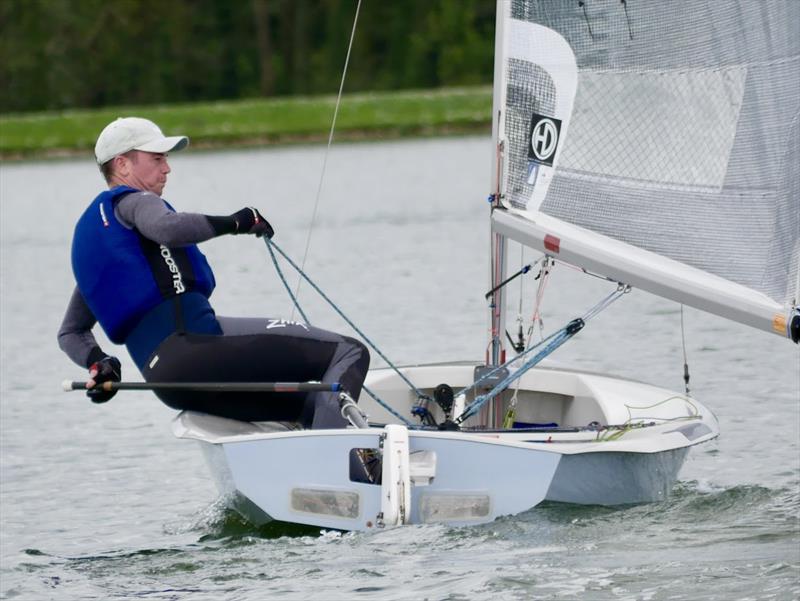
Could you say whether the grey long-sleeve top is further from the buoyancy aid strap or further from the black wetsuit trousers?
the black wetsuit trousers

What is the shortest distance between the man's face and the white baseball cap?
4 cm

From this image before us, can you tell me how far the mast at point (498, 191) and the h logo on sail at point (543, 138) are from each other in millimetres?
115

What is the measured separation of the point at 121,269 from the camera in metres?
6.03

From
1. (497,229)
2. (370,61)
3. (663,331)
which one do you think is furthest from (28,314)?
(370,61)

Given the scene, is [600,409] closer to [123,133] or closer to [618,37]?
[618,37]

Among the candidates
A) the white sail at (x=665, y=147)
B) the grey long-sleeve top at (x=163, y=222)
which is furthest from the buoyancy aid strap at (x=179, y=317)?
the white sail at (x=665, y=147)

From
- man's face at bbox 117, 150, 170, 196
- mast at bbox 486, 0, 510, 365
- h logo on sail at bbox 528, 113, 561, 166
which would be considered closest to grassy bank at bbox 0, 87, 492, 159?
mast at bbox 486, 0, 510, 365

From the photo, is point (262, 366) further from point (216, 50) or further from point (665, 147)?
point (216, 50)

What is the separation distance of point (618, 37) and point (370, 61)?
46.8m

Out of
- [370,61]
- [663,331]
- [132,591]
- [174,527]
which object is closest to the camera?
[132,591]

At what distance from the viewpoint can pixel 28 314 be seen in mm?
14406

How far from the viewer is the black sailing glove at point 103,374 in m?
6.04

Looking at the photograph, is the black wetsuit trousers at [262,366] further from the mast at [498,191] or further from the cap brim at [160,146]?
the mast at [498,191]

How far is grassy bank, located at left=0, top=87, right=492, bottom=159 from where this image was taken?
106 feet
